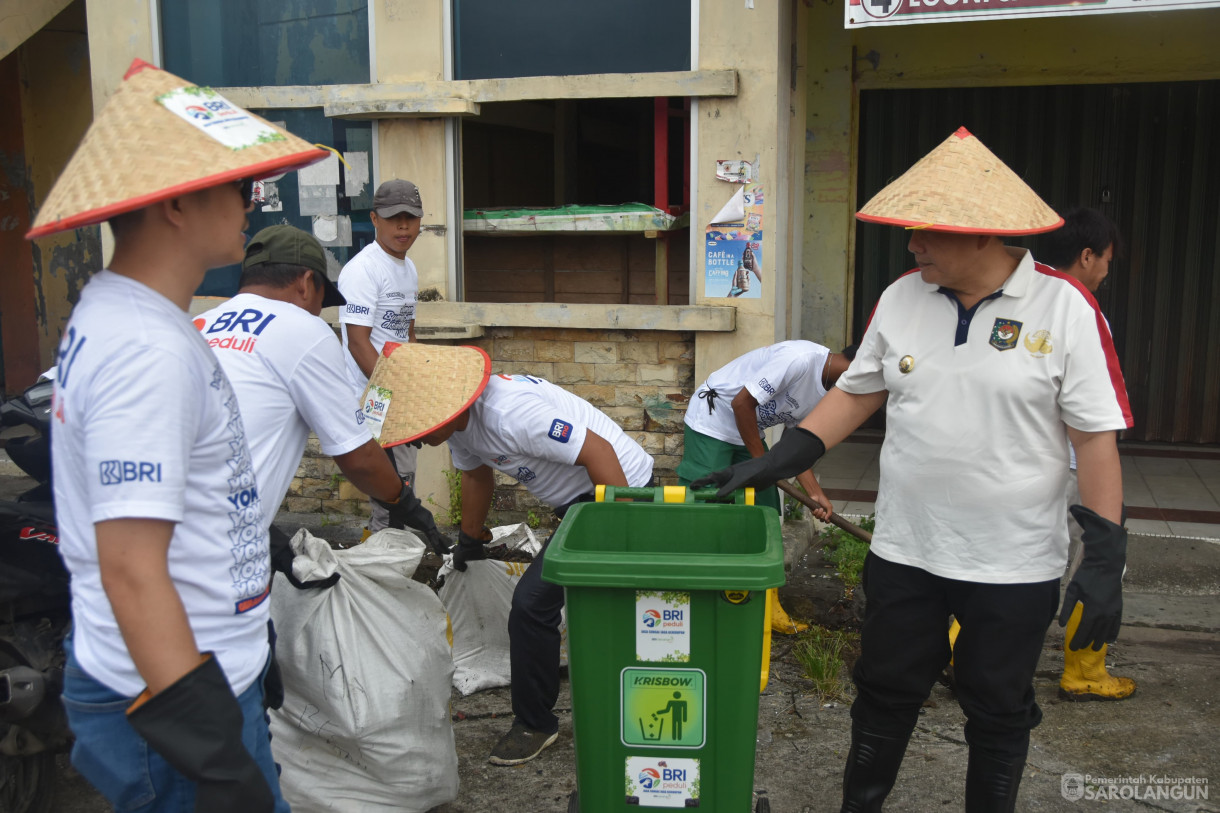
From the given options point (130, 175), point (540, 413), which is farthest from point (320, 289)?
point (130, 175)

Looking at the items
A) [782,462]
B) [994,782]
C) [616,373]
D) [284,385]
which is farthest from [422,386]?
[616,373]

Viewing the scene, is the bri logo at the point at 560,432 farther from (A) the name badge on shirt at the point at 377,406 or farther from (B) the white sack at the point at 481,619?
(B) the white sack at the point at 481,619

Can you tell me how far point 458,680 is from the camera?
414 cm

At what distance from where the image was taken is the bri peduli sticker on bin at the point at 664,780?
8.50ft

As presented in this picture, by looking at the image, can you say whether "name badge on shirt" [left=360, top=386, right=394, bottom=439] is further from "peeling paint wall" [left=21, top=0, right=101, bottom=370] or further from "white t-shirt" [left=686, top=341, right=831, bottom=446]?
"peeling paint wall" [left=21, top=0, right=101, bottom=370]

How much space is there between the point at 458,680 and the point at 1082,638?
7.79 feet

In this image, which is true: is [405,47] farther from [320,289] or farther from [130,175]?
[130,175]

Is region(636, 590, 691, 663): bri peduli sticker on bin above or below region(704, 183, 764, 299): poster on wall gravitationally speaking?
below

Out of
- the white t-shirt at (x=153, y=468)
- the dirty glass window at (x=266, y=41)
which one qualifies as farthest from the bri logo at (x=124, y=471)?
the dirty glass window at (x=266, y=41)

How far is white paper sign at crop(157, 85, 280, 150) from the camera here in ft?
5.49

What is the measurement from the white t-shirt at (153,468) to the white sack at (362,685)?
3.39ft

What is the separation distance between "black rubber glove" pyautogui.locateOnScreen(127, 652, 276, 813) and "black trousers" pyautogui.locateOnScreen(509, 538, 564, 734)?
5.94 feet

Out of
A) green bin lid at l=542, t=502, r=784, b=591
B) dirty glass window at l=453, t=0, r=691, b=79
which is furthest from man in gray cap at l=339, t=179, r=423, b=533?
green bin lid at l=542, t=502, r=784, b=591

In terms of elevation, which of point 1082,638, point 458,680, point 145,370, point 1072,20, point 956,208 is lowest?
point 458,680
